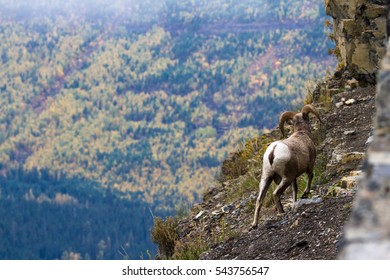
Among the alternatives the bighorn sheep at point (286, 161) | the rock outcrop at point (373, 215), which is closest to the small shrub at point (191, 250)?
the bighorn sheep at point (286, 161)

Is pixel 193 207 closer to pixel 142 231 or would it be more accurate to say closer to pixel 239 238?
pixel 239 238

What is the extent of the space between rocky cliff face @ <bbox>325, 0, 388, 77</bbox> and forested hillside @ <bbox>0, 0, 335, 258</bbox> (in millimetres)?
96254

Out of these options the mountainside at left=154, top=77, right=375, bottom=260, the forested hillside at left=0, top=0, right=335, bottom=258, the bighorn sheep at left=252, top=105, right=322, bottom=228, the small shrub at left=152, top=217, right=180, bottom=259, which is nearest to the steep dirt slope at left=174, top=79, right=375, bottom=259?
the mountainside at left=154, top=77, right=375, bottom=260

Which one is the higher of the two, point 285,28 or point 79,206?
point 285,28

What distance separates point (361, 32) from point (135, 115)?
155 meters

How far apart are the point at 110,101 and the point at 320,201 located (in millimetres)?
167091

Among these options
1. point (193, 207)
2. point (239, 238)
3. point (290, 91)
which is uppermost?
→ point (239, 238)

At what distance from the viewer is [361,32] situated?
17266mm

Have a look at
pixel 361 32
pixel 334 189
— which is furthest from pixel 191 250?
pixel 361 32

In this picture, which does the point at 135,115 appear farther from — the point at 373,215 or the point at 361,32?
the point at 373,215

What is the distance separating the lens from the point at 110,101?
176625 millimetres

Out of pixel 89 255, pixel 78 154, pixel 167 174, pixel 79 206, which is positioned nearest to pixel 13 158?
pixel 78 154

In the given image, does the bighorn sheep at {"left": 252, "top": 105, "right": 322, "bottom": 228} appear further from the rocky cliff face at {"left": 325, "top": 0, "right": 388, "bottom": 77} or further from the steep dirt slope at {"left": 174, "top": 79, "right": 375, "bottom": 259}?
the rocky cliff face at {"left": 325, "top": 0, "right": 388, "bottom": 77}

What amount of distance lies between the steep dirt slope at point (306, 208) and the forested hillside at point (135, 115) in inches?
3791
